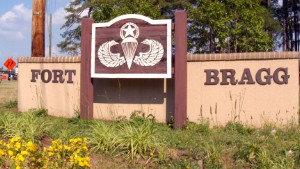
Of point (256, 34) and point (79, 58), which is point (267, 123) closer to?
point (79, 58)

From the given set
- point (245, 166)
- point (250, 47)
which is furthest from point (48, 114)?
point (250, 47)

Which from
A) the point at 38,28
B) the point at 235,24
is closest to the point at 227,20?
the point at 235,24

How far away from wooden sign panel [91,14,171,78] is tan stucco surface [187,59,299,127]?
0.85 metres

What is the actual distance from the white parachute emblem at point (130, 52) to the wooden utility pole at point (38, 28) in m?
3.53

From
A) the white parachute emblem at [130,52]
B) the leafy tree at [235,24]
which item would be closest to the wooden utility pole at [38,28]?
the white parachute emblem at [130,52]

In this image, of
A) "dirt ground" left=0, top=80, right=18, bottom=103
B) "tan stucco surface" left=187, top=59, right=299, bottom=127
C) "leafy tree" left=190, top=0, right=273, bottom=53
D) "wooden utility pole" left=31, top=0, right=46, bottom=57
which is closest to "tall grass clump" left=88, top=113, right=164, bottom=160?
"tan stucco surface" left=187, top=59, right=299, bottom=127

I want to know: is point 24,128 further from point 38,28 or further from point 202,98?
point 38,28

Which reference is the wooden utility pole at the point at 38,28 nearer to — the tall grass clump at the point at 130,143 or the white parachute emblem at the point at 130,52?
the white parachute emblem at the point at 130,52

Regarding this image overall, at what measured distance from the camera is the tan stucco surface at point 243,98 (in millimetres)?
9898

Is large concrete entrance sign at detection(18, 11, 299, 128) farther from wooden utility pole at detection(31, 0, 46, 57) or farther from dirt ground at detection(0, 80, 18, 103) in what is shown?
dirt ground at detection(0, 80, 18, 103)

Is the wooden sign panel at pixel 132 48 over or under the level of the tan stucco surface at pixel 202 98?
over

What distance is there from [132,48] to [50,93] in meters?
3.09

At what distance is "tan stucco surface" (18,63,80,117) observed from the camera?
1167 cm

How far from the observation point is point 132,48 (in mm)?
10367
